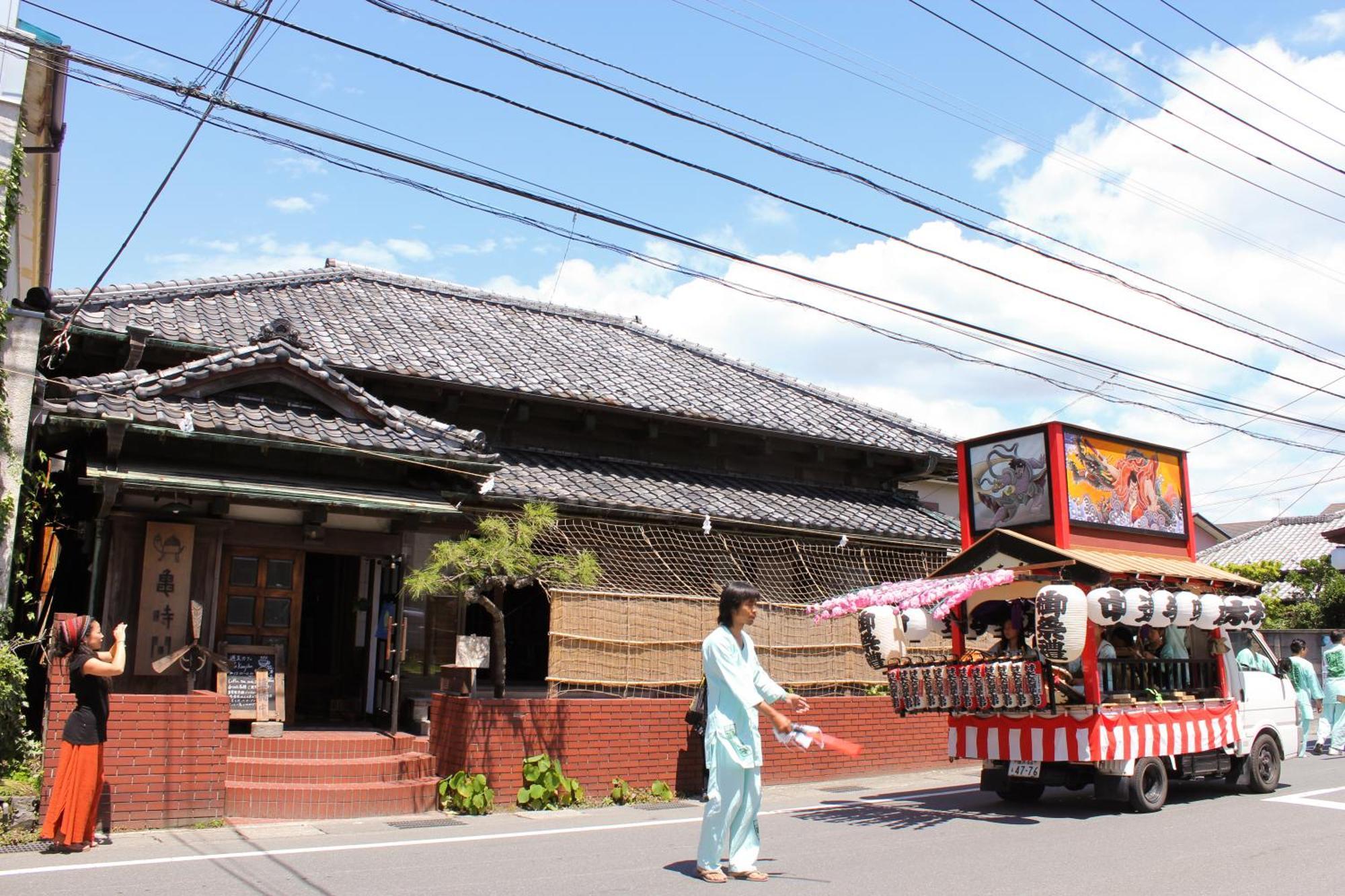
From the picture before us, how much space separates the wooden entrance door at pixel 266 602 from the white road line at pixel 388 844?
152 inches

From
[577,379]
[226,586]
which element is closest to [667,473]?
[577,379]

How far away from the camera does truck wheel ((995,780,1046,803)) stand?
37.2ft

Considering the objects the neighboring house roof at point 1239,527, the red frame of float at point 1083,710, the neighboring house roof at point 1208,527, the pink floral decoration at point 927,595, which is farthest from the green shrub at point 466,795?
the neighboring house roof at point 1239,527

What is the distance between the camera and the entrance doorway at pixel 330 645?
1334 cm

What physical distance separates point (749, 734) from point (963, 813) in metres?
4.42

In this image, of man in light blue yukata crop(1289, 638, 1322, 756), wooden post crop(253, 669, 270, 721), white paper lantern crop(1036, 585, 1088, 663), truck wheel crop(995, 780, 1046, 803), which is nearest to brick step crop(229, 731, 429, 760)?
wooden post crop(253, 669, 270, 721)

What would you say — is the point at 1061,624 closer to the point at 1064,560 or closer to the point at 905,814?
the point at 1064,560

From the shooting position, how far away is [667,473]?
16891 millimetres

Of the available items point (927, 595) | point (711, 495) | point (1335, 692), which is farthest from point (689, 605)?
point (1335, 692)

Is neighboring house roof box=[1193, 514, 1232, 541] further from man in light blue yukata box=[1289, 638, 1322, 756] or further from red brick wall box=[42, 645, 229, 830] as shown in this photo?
red brick wall box=[42, 645, 229, 830]

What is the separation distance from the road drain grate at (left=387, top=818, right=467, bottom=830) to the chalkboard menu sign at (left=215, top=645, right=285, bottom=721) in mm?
2287

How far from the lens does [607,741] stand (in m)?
11.8

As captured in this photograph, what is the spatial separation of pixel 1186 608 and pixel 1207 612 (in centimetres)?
53

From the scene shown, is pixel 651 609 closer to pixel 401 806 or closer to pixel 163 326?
pixel 401 806
